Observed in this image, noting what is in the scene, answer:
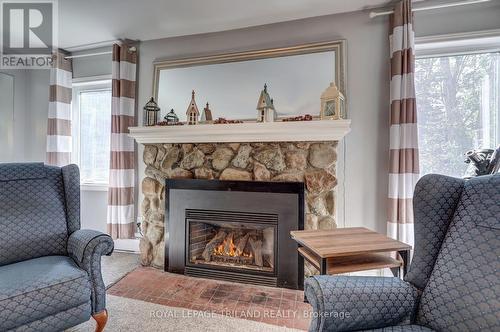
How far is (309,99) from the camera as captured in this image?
90.8 inches

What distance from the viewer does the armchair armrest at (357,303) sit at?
99cm

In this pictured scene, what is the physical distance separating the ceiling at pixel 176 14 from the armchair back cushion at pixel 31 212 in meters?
1.47

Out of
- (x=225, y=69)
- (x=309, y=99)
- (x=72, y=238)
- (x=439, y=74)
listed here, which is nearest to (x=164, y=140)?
(x=225, y=69)

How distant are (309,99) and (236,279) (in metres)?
1.70

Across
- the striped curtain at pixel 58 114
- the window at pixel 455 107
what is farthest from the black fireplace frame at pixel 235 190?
the striped curtain at pixel 58 114

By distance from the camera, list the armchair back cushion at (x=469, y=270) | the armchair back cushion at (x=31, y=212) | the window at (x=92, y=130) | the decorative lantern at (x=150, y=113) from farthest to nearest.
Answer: the window at (x=92, y=130) → the decorative lantern at (x=150, y=113) → the armchair back cushion at (x=31, y=212) → the armchair back cushion at (x=469, y=270)

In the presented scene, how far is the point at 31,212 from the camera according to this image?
1732mm

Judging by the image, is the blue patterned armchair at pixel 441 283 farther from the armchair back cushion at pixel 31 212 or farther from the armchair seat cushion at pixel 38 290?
the armchair back cushion at pixel 31 212

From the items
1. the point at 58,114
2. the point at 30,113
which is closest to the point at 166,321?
the point at 58,114

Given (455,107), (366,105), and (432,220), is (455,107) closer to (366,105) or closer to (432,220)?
(366,105)

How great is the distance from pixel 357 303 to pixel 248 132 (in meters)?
1.50

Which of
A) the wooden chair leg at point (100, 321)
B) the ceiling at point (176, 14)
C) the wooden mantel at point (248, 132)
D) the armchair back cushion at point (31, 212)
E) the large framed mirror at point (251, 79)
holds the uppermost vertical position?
the ceiling at point (176, 14)

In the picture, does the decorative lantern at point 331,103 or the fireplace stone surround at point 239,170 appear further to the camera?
the fireplace stone surround at point 239,170

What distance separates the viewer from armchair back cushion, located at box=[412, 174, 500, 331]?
930mm
